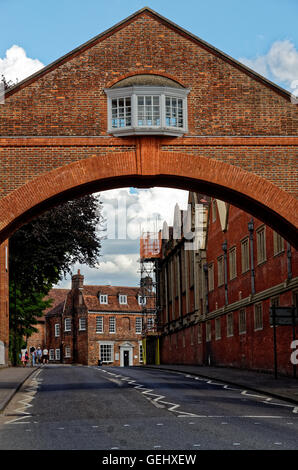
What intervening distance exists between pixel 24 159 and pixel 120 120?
302cm

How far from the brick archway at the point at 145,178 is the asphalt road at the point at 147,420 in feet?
17.6

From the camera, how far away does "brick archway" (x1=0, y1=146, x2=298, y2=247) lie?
20.1m

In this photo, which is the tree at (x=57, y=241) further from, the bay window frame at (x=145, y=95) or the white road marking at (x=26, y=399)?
the bay window frame at (x=145, y=95)

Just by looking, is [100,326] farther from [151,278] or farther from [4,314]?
[4,314]

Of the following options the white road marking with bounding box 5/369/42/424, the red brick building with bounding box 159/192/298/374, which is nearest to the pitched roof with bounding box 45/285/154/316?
the red brick building with bounding box 159/192/298/374

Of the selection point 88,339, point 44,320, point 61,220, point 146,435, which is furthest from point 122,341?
point 146,435

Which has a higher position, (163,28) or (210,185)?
(163,28)

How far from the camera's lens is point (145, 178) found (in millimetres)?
20875

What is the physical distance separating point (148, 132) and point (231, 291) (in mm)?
19907

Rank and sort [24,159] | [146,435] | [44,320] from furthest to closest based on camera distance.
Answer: [44,320] → [24,159] → [146,435]

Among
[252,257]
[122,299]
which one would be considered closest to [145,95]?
[252,257]

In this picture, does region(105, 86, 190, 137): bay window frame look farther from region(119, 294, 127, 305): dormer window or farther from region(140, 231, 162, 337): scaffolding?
region(119, 294, 127, 305): dormer window

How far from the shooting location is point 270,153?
20.8 metres
